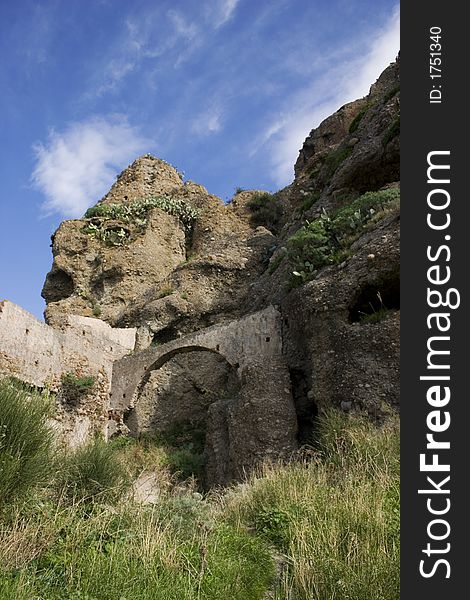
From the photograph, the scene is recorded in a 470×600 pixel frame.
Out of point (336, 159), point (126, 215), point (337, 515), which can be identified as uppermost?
point (126, 215)

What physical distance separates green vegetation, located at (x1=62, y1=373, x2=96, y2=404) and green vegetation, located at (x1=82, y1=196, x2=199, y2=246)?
32.7 feet

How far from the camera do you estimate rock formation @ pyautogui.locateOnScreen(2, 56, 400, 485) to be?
12.2m

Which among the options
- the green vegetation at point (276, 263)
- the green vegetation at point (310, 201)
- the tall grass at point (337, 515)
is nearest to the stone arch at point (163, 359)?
the green vegetation at point (276, 263)

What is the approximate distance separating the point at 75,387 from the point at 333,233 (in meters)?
8.13

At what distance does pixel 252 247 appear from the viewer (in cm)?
2448

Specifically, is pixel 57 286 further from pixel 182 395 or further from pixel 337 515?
pixel 337 515

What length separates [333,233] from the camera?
586 inches

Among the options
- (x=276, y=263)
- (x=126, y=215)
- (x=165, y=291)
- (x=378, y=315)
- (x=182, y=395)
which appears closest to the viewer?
(x=378, y=315)

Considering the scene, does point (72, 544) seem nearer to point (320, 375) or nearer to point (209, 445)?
point (320, 375)

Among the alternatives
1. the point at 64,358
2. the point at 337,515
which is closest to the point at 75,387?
the point at 64,358

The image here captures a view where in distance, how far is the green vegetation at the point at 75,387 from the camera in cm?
1537

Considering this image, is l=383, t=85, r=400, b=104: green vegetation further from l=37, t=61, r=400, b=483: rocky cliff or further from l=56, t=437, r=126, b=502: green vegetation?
l=56, t=437, r=126, b=502: green vegetation

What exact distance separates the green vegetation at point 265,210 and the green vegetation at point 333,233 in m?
12.4

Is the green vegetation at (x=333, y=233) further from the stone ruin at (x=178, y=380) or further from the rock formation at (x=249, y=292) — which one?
the stone ruin at (x=178, y=380)
